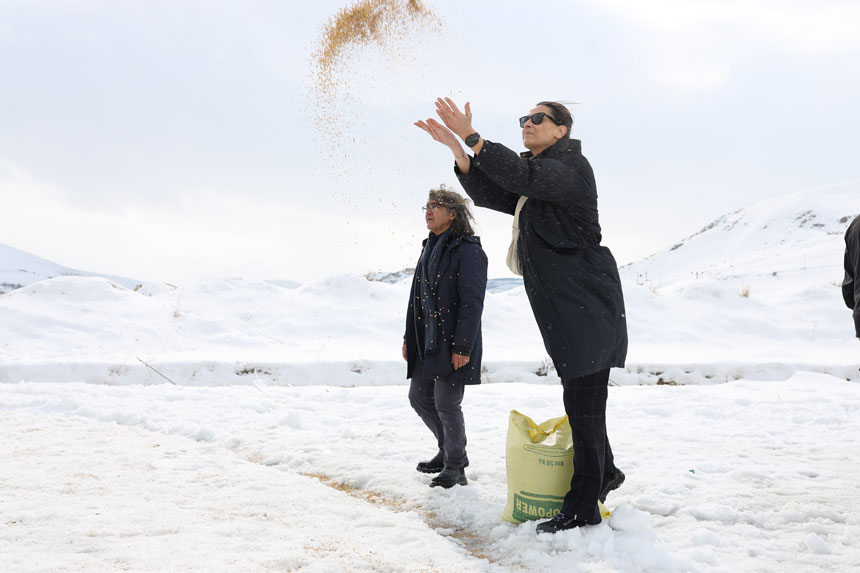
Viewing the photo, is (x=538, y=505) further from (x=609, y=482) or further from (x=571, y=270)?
(x=571, y=270)

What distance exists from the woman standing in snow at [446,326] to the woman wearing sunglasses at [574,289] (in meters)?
0.85

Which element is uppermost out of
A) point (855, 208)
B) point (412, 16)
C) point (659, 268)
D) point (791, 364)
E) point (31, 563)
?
point (855, 208)

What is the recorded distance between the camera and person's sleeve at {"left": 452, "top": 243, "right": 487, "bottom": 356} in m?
3.65

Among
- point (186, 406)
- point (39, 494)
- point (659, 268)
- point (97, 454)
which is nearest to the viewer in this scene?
point (39, 494)

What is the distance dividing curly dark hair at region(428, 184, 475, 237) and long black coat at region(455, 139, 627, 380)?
A: 3.33ft

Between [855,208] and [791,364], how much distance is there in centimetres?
4732

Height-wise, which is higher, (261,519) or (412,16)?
(412,16)

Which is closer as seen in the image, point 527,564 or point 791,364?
point 527,564

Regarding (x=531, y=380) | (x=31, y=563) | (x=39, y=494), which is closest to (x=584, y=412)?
(x=31, y=563)

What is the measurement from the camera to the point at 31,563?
7.63 feet

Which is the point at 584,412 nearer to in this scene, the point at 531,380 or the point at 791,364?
the point at 531,380

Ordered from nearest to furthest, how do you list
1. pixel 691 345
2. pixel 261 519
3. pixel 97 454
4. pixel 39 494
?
pixel 261 519 → pixel 39 494 → pixel 97 454 → pixel 691 345

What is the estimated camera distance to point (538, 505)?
295 centimetres

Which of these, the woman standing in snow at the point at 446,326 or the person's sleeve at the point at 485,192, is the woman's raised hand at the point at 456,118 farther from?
the woman standing in snow at the point at 446,326
